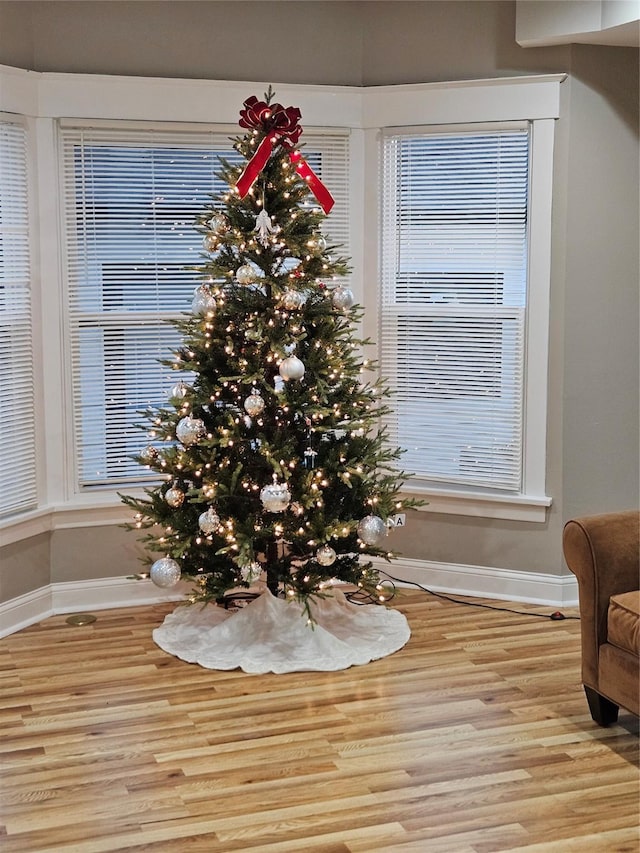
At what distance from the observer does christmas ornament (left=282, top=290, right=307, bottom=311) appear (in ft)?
13.4

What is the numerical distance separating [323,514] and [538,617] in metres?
1.22

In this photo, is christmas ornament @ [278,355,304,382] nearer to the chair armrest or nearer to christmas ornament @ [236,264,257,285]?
christmas ornament @ [236,264,257,285]

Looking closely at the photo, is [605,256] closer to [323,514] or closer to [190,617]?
[323,514]

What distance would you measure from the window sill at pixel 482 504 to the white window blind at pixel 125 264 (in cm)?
135

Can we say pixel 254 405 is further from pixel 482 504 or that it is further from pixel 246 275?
pixel 482 504

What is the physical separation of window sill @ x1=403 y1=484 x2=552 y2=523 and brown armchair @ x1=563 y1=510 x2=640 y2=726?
123cm

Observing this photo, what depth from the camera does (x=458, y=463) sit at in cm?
499

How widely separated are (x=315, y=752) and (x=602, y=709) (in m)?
1.01

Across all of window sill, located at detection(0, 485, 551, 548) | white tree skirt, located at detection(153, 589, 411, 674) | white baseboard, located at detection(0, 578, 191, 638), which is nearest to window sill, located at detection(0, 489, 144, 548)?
window sill, located at detection(0, 485, 551, 548)

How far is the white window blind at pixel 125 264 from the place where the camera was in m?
4.68

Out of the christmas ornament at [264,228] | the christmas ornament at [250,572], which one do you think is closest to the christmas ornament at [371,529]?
the christmas ornament at [250,572]

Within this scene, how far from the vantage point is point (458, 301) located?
194 inches

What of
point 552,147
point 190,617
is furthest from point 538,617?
point 552,147

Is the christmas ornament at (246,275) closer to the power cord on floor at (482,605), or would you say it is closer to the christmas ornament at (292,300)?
the christmas ornament at (292,300)
